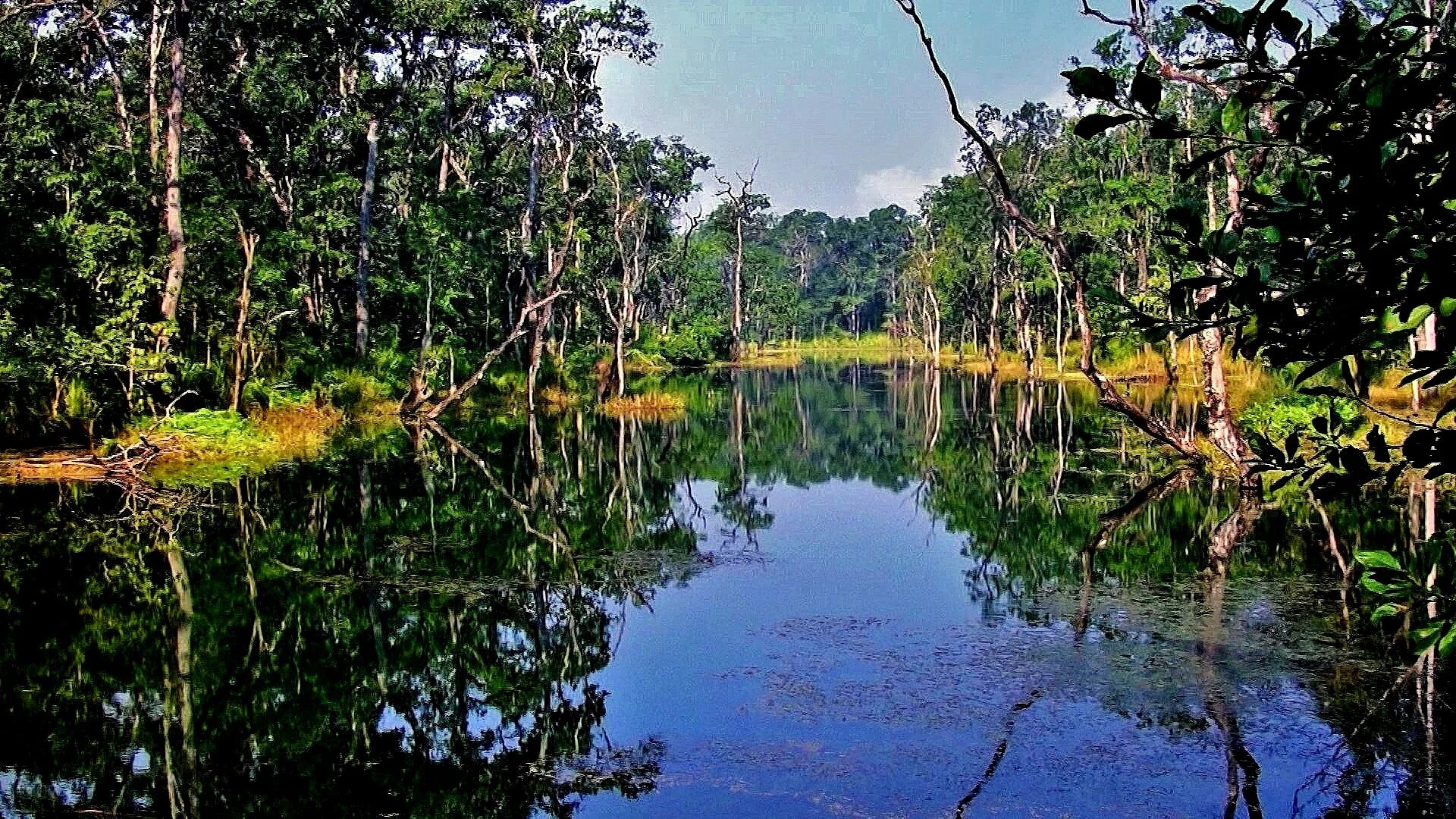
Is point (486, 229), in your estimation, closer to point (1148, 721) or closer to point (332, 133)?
point (332, 133)

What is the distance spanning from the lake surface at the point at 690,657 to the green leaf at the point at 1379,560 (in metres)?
4.16

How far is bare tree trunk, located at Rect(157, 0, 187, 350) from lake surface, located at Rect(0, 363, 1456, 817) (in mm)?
4269

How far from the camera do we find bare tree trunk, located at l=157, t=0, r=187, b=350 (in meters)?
19.9

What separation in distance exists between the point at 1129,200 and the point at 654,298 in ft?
115

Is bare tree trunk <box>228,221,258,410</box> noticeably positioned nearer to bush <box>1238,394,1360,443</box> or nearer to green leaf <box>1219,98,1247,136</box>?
bush <box>1238,394,1360,443</box>

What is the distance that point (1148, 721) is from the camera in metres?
7.50

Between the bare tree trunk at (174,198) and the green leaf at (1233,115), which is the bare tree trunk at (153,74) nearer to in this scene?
the bare tree trunk at (174,198)

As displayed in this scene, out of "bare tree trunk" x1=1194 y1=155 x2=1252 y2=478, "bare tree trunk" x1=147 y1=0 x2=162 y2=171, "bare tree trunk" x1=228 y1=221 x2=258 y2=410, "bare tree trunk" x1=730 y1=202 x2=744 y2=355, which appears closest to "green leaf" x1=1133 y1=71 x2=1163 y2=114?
"bare tree trunk" x1=1194 y1=155 x2=1252 y2=478

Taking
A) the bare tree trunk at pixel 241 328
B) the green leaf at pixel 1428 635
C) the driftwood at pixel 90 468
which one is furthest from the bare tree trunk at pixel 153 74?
the green leaf at pixel 1428 635

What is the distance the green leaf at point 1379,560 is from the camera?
2412 millimetres

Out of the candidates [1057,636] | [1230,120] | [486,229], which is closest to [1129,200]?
[486,229]

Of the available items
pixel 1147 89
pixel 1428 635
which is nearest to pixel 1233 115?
pixel 1147 89

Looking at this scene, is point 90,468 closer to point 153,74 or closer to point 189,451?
point 189,451

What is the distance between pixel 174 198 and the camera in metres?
20.0
